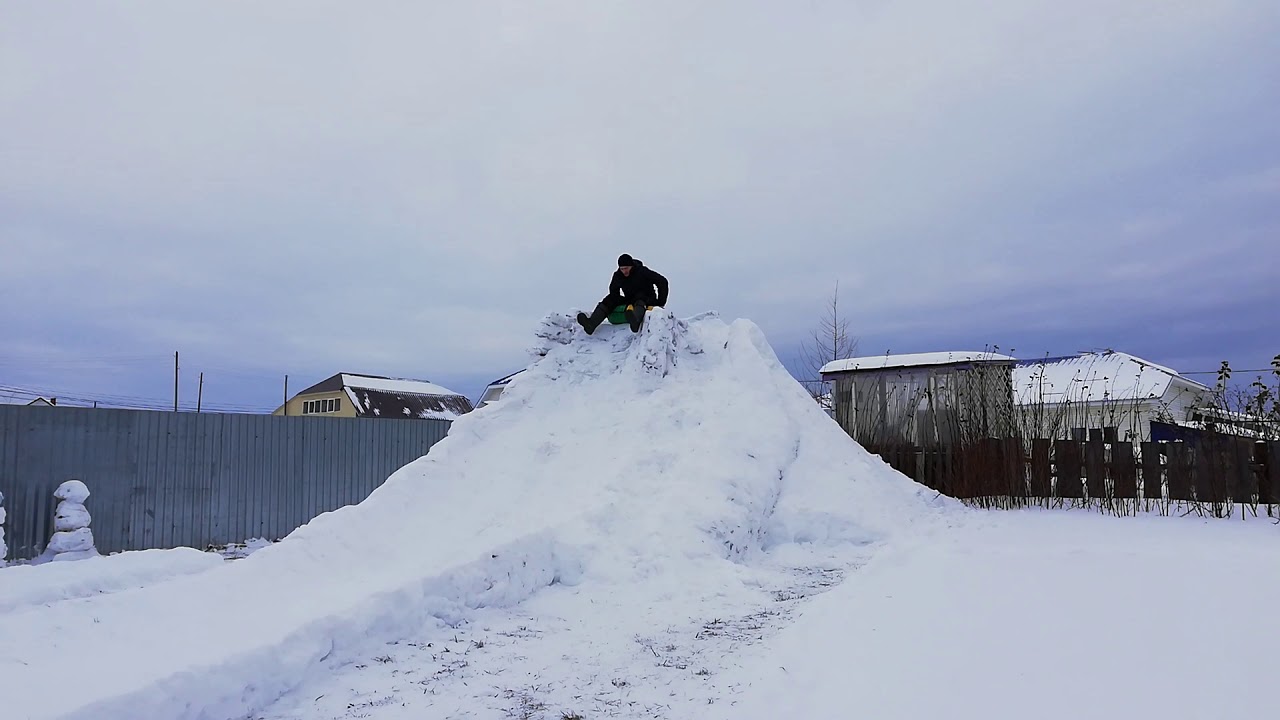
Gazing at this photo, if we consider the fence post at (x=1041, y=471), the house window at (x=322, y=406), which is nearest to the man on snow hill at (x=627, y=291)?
the fence post at (x=1041, y=471)

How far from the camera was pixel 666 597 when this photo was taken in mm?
5625

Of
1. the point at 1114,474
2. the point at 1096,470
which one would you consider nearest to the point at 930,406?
the point at 1096,470

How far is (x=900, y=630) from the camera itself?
454 cm

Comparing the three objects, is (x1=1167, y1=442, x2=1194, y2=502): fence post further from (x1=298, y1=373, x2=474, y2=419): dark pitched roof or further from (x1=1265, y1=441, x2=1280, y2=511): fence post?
(x1=298, y1=373, x2=474, y2=419): dark pitched roof

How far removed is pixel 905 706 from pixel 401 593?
3104 mm

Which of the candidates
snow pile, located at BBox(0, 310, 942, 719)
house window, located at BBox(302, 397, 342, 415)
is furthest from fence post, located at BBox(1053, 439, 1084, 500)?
house window, located at BBox(302, 397, 342, 415)

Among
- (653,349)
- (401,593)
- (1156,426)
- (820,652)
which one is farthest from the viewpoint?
(1156,426)

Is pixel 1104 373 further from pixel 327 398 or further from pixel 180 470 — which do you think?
pixel 327 398

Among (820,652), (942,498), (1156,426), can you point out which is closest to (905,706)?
(820,652)

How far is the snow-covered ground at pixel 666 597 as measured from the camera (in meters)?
3.69

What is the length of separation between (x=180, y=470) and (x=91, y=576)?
16.9 ft

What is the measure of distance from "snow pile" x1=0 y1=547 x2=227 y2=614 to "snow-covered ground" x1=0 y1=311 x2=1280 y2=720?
169cm

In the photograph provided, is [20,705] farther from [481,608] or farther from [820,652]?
[820,652]

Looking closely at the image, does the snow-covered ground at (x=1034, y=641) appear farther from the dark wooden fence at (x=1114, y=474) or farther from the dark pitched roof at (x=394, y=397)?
the dark pitched roof at (x=394, y=397)
